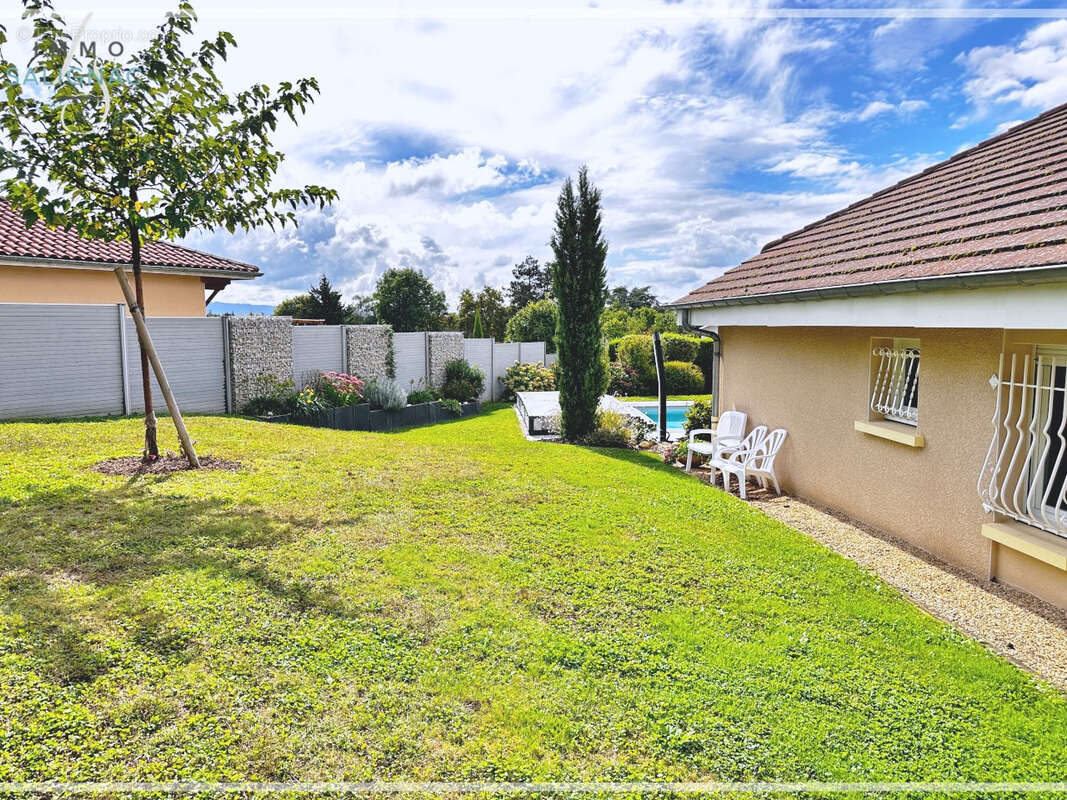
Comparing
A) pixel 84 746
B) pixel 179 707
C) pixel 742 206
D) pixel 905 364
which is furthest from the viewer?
pixel 742 206

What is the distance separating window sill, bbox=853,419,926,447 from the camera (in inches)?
268

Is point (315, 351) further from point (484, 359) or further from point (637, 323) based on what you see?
point (637, 323)

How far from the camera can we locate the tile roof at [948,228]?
5.45 m

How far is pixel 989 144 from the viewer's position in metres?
9.11

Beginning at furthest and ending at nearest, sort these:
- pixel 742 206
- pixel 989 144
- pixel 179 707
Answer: pixel 742 206, pixel 989 144, pixel 179 707

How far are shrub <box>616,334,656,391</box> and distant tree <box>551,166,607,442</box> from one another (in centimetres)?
1335

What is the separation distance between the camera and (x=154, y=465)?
804 cm

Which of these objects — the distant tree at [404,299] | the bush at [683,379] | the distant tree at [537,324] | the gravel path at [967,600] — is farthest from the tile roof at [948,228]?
the distant tree at [404,299]

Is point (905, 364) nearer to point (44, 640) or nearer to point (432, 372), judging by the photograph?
point (44, 640)

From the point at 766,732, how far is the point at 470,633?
1970mm

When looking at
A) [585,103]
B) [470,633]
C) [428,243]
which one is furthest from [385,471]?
[428,243]

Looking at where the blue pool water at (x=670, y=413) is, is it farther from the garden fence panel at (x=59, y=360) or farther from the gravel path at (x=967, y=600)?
the garden fence panel at (x=59, y=360)

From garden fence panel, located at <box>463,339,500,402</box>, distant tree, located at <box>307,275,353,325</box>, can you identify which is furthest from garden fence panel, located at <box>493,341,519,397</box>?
distant tree, located at <box>307,275,353,325</box>

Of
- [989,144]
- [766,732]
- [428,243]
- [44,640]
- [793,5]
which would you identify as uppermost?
[428,243]
